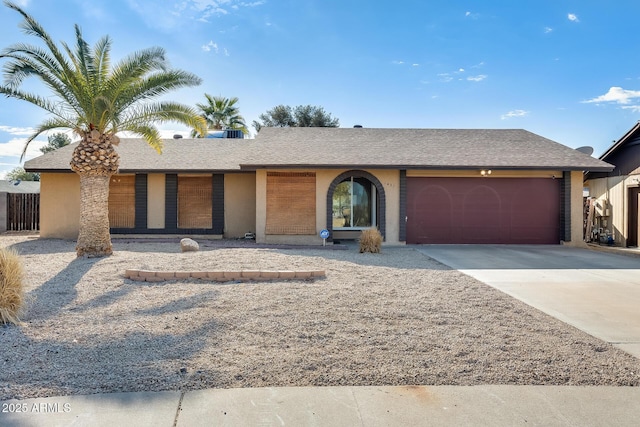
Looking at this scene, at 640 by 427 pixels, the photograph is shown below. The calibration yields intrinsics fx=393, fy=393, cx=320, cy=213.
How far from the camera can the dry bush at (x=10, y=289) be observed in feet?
17.0

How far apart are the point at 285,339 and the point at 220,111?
3125 centimetres

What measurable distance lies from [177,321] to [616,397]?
492 centimetres

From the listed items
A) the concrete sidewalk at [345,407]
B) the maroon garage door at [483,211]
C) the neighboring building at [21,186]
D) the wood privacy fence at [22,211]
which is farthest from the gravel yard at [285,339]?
the neighboring building at [21,186]

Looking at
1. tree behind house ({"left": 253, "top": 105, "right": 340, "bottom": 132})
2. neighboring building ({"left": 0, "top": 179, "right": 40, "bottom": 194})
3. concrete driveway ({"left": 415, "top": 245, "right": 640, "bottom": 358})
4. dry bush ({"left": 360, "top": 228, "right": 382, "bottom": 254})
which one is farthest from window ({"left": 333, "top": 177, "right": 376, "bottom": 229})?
neighboring building ({"left": 0, "top": 179, "right": 40, "bottom": 194})

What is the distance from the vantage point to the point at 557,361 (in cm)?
417

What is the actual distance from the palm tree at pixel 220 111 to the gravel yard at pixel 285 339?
1067 inches

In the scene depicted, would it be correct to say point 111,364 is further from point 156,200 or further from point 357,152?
point 156,200

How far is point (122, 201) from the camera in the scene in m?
16.6

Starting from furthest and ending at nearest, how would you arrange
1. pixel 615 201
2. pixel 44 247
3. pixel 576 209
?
pixel 615 201, pixel 576 209, pixel 44 247

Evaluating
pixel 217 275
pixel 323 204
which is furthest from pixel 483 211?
pixel 217 275

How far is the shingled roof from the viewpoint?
14.6 m

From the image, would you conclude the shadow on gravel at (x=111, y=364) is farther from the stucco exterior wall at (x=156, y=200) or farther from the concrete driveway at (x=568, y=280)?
the stucco exterior wall at (x=156, y=200)

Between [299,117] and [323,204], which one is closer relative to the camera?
[323,204]

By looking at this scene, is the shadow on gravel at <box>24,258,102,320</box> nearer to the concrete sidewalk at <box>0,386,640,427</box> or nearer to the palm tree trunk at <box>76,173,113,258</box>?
the palm tree trunk at <box>76,173,113,258</box>
